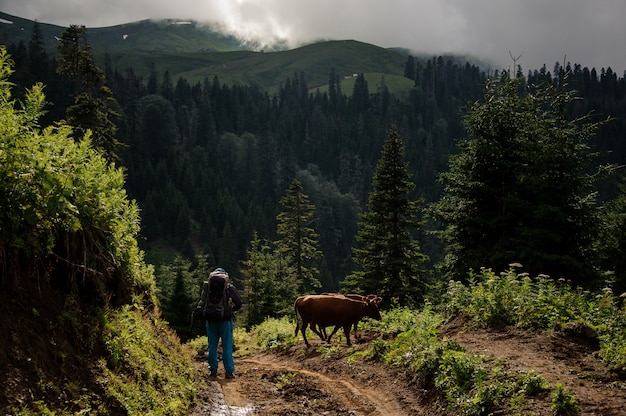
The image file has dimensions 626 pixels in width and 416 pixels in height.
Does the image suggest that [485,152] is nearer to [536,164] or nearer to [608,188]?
[536,164]

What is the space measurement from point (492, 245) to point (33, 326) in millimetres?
19154

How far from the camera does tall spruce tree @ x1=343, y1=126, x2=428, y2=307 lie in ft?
99.9

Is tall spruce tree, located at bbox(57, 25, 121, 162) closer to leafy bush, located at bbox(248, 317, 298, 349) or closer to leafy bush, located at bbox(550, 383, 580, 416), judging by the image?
leafy bush, located at bbox(248, 317, 298, 349)

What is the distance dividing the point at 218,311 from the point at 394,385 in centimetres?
399

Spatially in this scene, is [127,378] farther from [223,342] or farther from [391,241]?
[391,241]

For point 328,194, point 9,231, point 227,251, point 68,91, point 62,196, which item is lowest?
point 227,251

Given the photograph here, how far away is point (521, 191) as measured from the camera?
71.8ft

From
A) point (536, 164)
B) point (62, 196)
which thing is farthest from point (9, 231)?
point (536, 164)

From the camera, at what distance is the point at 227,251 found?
131000 millimetres

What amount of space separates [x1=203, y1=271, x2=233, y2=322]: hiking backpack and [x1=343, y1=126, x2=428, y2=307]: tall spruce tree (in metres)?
19.7

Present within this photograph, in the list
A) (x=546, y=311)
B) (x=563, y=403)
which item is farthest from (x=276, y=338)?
(x=563, y=403)

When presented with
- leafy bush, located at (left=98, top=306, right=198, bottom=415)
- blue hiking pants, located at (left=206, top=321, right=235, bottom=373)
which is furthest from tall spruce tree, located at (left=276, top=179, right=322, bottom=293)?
leafy bush, located at (left=98, top=306, right=198, bottom=415)

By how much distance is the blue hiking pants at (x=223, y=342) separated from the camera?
1151 cm

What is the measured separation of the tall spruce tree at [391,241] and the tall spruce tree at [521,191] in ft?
23.9
